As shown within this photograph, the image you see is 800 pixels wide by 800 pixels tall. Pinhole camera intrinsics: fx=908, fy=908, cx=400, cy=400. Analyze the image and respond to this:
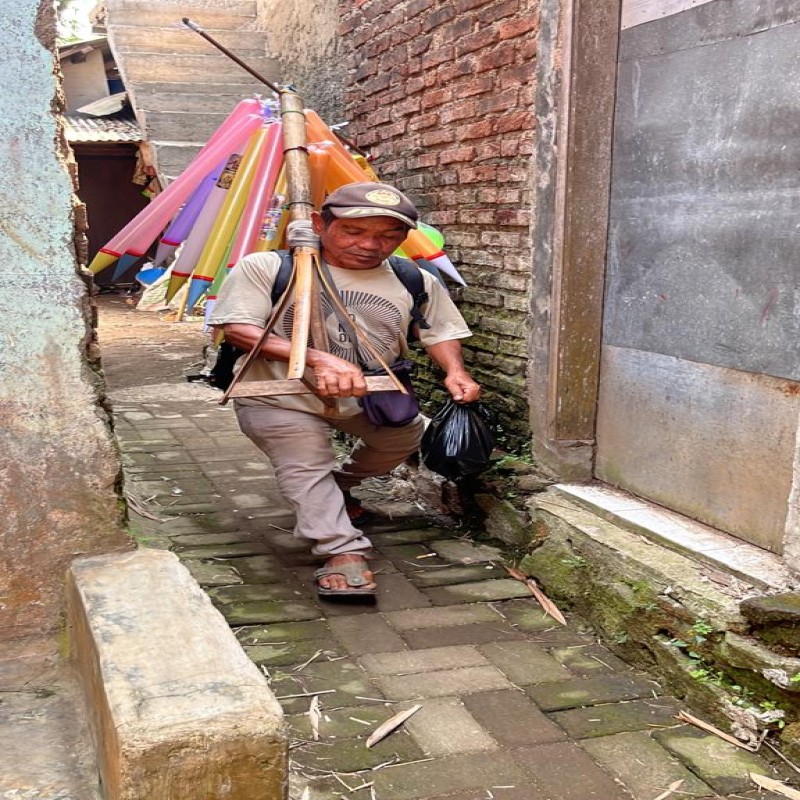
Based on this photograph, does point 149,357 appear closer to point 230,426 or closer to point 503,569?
point 230,426

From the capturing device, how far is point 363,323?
3.79m

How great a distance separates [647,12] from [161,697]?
3.00 metres

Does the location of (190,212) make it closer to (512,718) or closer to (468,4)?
(468,4)

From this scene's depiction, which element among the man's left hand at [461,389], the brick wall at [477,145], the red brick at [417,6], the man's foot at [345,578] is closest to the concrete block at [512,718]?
the man's foot at [345,578]

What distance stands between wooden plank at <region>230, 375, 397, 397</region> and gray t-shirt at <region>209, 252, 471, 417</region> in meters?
0.31

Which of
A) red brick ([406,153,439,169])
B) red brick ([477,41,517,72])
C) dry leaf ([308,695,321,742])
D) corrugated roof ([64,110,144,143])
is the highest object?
corrugated roof ([64,110,144,143])

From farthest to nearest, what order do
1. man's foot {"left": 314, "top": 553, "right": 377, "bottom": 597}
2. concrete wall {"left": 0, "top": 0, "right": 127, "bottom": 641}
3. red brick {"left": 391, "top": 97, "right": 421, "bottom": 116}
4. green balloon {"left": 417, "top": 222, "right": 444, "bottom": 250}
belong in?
red brick {"left": 391, "top": 97, "right": 421, "bottom": 116}, green balloon {"left": 417, "top": 222, "right": 444, "bottom": 250}, man's foot {"left": 314, "top": 553, "right": 377, "bottom": 597}, concrete wall {"left": 0, "top": 0, "right": 127, "bottom": 641}

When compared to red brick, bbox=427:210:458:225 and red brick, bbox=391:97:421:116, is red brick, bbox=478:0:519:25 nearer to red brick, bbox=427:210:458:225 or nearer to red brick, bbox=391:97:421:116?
red brick, bbox=391:97:421:116

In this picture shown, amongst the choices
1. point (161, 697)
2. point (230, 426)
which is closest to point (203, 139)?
point (230, 426)

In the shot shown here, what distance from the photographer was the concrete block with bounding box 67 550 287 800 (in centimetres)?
159

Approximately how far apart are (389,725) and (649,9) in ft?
8.92

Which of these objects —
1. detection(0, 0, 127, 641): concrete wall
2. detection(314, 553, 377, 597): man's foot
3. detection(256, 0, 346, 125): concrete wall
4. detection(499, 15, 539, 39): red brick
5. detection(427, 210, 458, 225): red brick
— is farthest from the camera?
detection(256, 0, 346, 125): concrete wall

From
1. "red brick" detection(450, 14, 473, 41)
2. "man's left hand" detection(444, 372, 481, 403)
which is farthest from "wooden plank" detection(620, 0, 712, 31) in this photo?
"man's left hand" detection(444, 372, 481, 403)

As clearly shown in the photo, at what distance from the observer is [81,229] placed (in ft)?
7.38
